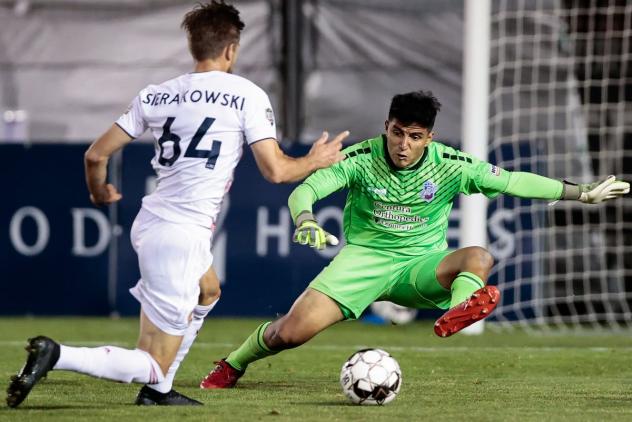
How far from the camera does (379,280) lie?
7.57 metres

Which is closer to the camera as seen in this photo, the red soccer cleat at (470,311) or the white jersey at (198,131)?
the white jersey at (198,131)

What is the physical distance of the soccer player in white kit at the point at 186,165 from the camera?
5887 millimetres

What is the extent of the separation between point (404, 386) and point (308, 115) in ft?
25.0

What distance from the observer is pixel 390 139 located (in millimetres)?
7434

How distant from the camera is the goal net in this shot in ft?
41.6

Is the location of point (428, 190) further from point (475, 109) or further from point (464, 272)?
point (475, 109)

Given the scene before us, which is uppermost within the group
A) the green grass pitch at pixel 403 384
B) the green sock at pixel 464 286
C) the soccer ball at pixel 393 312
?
the green sock at pixel 464 286

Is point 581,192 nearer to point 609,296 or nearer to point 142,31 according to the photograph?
point 609,296

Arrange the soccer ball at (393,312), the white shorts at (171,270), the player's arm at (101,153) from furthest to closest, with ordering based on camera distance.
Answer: the soccer ball at (393,312), the player's arm at (101,153), the white shorts at (171,270)

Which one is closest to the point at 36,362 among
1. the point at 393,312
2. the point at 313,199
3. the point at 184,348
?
the point at 184,348

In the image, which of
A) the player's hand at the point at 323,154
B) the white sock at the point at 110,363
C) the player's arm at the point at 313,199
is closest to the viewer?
the white sock at the point at 110,363

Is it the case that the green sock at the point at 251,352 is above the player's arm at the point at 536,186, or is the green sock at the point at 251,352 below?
below

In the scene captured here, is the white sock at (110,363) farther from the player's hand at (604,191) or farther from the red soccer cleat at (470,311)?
the player's hand at (604,191)

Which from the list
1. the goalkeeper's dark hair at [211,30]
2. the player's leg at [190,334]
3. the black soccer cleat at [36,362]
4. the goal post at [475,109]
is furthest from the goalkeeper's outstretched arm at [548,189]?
the goal post at [475,109]
